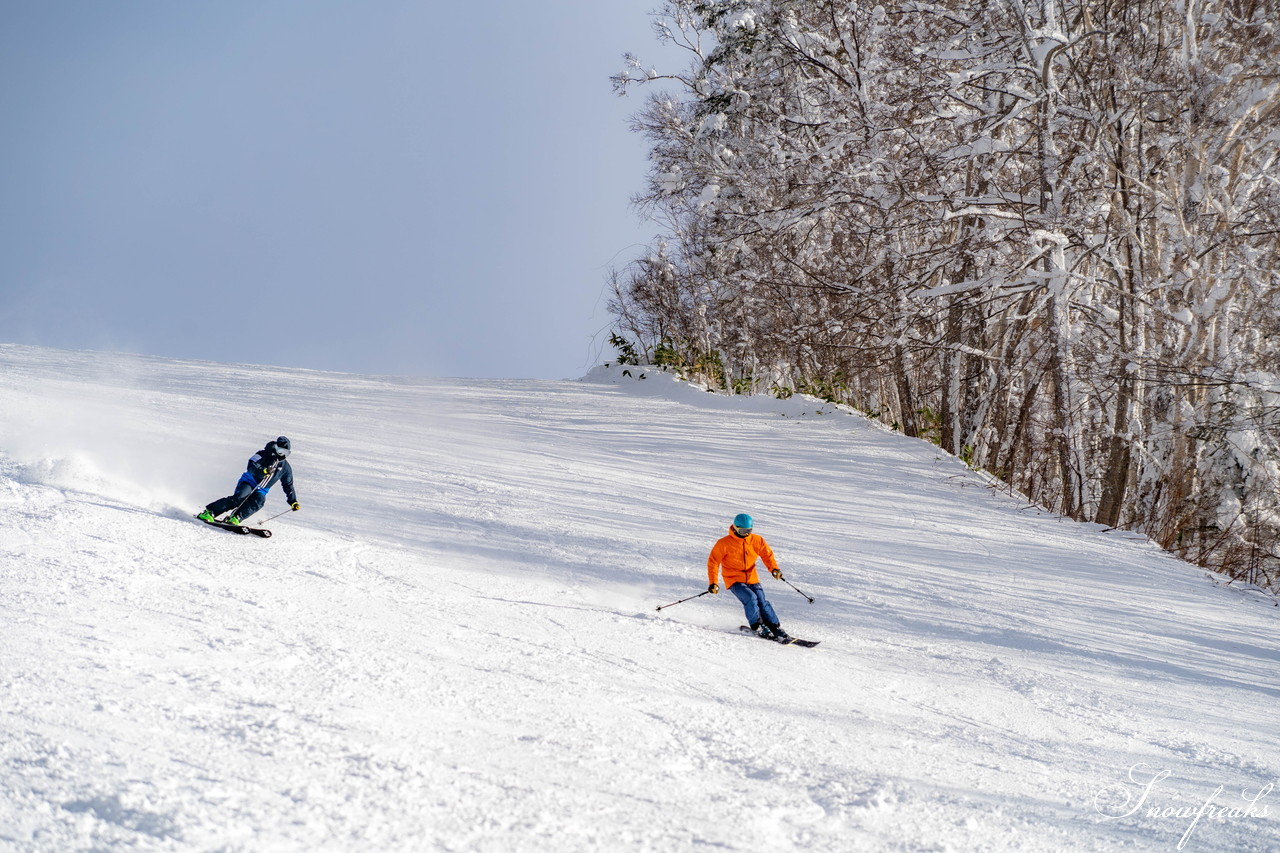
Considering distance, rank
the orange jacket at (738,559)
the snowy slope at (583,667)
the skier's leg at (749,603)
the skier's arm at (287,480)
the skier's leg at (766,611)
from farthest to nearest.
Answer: the skier's arm at (287,480), the orange jacket at (738,559), the skier's leg at (749,603), the skier's leg at (766,611), the snowy slope at (583,667)

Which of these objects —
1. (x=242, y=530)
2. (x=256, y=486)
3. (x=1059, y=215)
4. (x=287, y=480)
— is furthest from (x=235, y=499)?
(x=1059, y=215)

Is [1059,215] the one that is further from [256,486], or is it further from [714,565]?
[256,486]

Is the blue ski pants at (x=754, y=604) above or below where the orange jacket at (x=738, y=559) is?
below

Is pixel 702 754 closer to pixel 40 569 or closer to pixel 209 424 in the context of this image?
pixel 40 569

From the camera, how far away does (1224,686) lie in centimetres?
602

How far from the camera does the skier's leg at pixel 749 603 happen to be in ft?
22.5

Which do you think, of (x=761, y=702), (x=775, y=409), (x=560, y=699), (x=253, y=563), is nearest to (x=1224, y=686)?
(x=761, y=702)

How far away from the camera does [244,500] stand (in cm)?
812

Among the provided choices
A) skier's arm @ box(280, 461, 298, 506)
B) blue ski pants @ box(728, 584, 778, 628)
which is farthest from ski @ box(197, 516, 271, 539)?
blue ski pants @ box(728, 584, 778, 628)

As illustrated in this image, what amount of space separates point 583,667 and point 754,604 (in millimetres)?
2084

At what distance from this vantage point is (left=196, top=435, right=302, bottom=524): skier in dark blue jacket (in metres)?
8.03

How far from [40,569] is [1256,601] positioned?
10905mm

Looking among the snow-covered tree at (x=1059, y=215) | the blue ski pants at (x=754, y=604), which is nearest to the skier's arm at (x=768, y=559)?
the blue ski pants at (x=754, y=604)

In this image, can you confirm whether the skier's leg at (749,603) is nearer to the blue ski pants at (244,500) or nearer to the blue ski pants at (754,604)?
the blue ski pants at (754,604)
